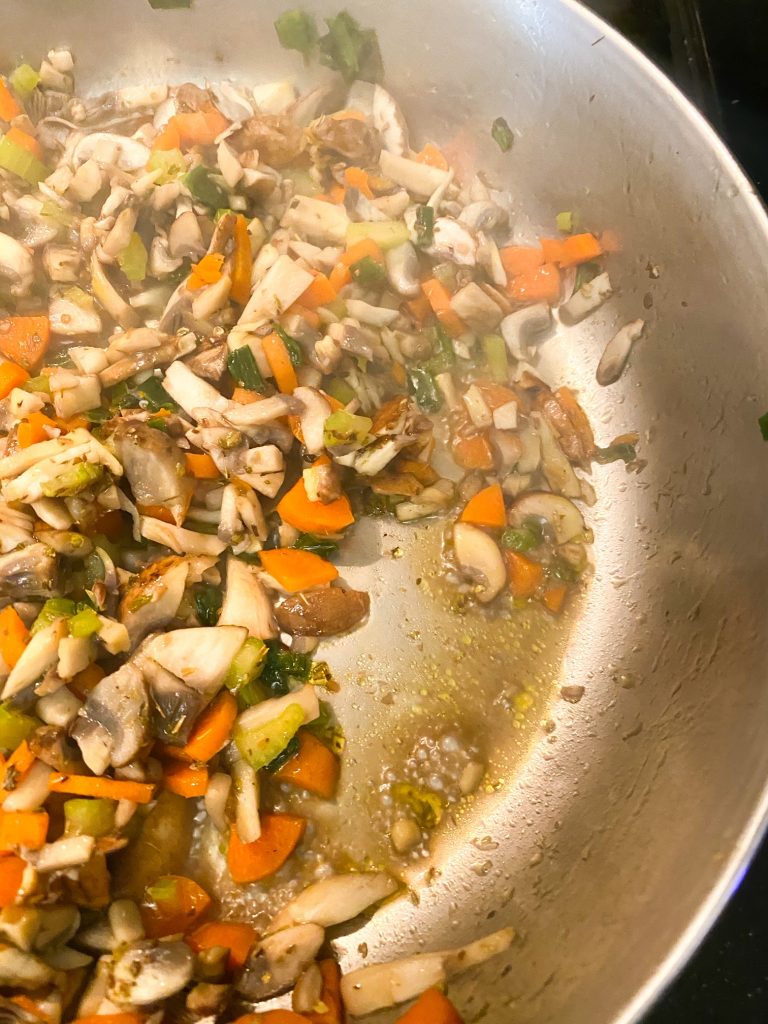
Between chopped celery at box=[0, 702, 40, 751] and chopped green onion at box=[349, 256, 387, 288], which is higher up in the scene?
chopped green onion at box=[349, 256, 387, 288]

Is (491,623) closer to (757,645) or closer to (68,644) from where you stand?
(757,645)

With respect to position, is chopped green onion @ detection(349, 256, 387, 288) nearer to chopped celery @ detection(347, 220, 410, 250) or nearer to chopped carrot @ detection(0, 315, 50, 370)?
chopped celery @ detection(347, 220, 410, 250)

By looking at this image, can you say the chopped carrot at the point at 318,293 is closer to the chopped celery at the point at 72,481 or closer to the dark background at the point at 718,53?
the chopped celery at the point at 72,481

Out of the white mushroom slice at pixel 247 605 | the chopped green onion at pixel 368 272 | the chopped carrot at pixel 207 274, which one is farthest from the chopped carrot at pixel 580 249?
the white mushroom slice at pixel 247 605

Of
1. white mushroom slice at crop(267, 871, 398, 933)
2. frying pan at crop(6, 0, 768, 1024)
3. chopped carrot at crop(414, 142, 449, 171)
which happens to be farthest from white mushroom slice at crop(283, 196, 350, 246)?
white mushroom slice at crop(267, 871, 398, 933)

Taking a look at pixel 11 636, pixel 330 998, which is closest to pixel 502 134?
pixel 11 636

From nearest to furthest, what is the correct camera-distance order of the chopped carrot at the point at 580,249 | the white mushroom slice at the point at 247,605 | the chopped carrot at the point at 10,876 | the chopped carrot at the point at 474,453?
the chopped carrot at the point at 10,876
the white mushroom slice at the point at 247,605
the chopped carrot at the point at 474,453
the chopped carrot at the point at 580,249
